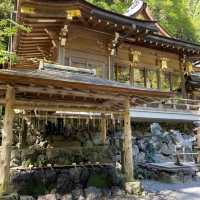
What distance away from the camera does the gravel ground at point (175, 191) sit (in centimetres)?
846

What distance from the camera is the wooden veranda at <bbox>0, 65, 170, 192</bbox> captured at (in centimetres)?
706

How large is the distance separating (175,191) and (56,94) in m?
5.39

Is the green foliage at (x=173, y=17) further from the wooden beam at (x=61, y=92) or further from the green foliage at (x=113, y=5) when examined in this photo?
the wooden beam at (x=61, y=92)

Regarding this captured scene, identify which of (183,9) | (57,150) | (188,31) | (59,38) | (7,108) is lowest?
(57,150)

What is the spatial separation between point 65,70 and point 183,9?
29097 mm

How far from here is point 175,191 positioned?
9.55 meters

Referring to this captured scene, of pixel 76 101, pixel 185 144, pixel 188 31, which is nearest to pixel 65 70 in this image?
pixel 76 101

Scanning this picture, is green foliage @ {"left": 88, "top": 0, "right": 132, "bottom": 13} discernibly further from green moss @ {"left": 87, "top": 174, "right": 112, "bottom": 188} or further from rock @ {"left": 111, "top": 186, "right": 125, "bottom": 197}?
rock @ {"left": 111, "top": 186, "right": 125, "bottom": 197}

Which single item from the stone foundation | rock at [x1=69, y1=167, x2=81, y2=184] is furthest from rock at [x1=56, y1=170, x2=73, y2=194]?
rock at [x1=69, y1=167, x2=81, y2=184]

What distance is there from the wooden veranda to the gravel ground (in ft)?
3.49

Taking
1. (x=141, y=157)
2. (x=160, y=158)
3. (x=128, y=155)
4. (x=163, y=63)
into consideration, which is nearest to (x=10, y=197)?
(x=128, y=155)

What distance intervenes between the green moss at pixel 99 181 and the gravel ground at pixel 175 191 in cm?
141

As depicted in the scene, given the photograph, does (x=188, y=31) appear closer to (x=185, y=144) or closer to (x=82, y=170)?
(x=185, y=144)

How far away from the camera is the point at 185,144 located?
55.5 feet
